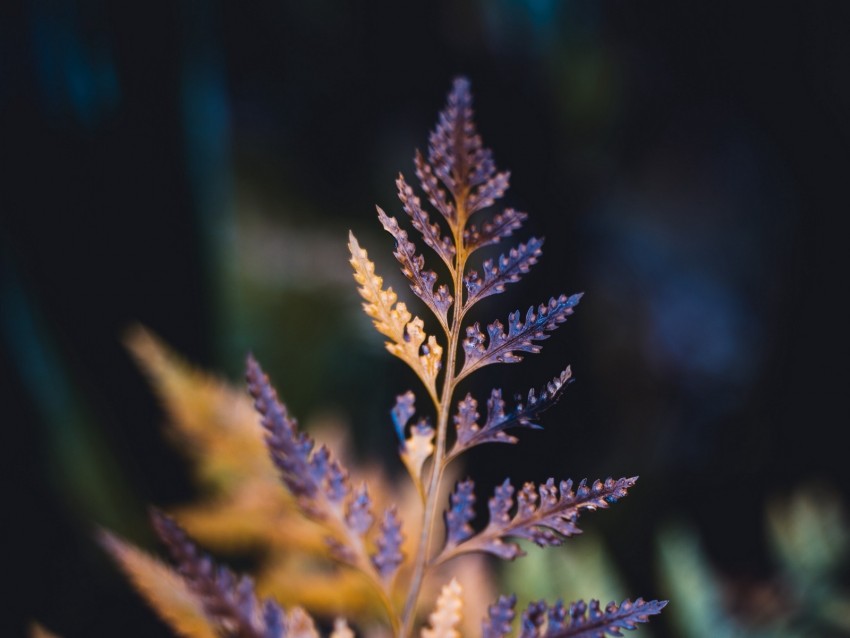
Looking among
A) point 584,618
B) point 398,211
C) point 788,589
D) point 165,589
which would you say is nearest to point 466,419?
point 584,618

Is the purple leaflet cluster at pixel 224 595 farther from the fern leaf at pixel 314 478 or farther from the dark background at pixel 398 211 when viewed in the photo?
the dark background at pixel 398 211

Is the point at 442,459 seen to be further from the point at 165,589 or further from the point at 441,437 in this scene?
the point at 165,589

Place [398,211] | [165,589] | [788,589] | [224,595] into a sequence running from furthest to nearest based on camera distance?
[398,211] < [788,589] < [165,589] < [224,595]

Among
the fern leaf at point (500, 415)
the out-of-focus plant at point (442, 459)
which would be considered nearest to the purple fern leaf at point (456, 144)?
the out-of-focus plant at point (442, 459)

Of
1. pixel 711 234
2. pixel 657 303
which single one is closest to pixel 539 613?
pixel 657 303

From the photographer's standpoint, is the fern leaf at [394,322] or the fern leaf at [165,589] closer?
the fern leaf at [394,322]

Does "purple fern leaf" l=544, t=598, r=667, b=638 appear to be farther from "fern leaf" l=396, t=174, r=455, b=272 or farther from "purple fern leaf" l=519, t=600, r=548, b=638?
"fern leaf" l=396, t=174, r=455, b=272

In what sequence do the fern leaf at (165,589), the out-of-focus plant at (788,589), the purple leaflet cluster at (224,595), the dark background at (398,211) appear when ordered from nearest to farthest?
the purple leaflet cluster at (224,595)
the fern leaf at (165,589)
the out-of-focus plant at (788,589)
the dark background at (398,211)

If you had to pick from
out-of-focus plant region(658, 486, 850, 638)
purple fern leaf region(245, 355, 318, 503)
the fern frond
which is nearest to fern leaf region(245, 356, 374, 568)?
purple fern leaf region(245, 355, 318, 503)
